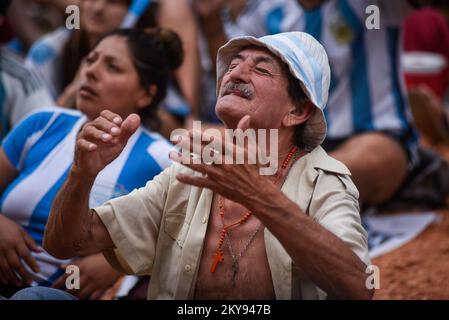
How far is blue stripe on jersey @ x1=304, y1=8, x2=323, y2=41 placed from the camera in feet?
17.5

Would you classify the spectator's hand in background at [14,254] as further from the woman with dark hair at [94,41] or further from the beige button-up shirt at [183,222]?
the woman with dark hair at [94,41]

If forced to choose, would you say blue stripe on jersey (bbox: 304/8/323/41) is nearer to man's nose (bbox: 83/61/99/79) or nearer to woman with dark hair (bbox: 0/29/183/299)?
woman with dark hair (bbox: 0/29/183/299)

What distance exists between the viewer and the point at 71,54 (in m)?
5.11

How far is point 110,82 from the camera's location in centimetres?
355

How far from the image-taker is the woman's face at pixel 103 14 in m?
4.96

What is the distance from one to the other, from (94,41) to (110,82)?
1142 millimetres

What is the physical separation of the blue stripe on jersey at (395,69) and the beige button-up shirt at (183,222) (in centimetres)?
277

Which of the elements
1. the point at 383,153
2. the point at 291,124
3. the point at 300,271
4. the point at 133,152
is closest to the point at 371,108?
the point at 383,153

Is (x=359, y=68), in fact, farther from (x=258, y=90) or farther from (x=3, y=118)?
(x=258, y=90)

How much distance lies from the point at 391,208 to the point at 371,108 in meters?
0.87

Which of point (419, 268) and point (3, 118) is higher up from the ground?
point (3, 118)

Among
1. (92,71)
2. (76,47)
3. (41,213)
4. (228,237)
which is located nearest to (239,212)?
(228,237)

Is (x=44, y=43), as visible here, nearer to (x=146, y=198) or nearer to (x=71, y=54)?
(x=71, y=54)

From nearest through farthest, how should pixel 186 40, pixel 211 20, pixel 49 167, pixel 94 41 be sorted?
pixel 49 167, pixel 94 41, pixel 186 40, pixel 211 20
